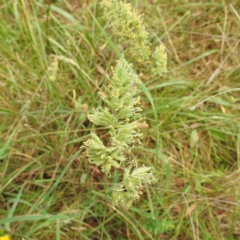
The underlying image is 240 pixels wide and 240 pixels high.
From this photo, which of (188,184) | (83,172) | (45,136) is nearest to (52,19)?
(45,136)

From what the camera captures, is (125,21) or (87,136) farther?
(87,136)

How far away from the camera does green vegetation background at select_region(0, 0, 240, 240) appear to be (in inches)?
52.9

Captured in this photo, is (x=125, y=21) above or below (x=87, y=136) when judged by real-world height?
above

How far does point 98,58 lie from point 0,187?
0.64m

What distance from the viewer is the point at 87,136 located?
4.52ft

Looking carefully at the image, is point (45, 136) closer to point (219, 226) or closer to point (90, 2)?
point (90, 2)

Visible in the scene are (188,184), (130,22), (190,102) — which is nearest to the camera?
(130,22)

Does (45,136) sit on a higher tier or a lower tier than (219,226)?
higher

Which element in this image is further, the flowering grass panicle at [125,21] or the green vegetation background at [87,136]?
the green vegetation background at [87,136]

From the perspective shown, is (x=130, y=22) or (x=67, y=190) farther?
(x=67, y=190)

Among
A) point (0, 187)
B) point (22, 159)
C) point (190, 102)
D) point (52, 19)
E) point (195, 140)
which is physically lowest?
point (0, 187)

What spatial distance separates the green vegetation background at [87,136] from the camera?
134cm

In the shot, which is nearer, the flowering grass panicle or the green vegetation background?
the flowering grass panicle

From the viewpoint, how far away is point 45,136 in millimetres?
1416
